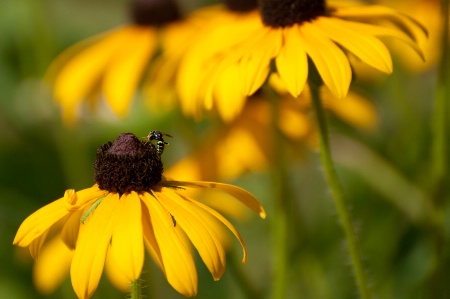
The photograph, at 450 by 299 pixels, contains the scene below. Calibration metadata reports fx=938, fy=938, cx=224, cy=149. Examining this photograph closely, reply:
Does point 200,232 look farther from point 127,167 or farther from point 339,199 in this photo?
point 339,199

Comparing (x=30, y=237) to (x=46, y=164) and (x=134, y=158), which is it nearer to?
(x=134, y=158)

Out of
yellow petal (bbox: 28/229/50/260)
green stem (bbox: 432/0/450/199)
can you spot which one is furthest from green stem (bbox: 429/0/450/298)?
yellow petal (bbox: 28/229/50/260)

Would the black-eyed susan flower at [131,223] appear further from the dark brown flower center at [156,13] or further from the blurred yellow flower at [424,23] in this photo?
the blurred yellow flower at [424,23]

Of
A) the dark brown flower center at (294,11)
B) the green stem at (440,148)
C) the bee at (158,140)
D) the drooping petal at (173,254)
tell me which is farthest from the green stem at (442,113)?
the drooping petal at (173,254)

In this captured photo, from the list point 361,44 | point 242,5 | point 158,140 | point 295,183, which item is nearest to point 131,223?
point 158,140

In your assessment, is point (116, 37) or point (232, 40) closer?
point (232, 40)

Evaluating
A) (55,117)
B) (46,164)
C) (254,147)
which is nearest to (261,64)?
(254,147)

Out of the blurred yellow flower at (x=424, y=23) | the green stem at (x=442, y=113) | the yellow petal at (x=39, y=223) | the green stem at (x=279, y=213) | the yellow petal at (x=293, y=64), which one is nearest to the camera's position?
the yellow petal at (x=39, y=223)
